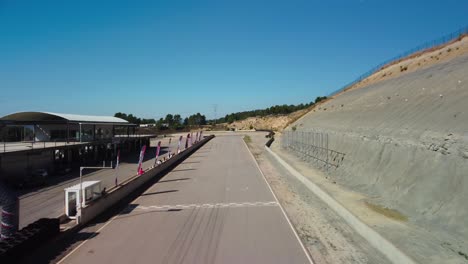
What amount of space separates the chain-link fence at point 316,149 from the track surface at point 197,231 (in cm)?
1181

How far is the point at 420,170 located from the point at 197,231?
459 inches

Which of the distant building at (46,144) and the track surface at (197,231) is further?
the distant building at (46,144)

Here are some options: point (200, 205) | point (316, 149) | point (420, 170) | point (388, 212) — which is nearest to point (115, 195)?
point (200, 205)

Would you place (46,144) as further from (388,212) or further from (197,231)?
(388,212)

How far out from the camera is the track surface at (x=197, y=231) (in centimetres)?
1032

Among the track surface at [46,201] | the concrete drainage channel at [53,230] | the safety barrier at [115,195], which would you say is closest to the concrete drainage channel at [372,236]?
the concrete drainage channel at [53,230]

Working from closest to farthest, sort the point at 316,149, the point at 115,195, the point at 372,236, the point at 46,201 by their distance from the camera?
1. the point at 372,236
2. the point at 115,195
3. the point at 46,201
4. the point at 316,149

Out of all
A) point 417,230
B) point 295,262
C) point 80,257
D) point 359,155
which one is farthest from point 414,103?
point 80,257

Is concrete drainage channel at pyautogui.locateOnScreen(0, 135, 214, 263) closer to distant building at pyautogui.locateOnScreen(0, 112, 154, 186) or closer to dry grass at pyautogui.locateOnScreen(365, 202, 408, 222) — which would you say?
distant building at pyautogui.locateOnScreen(0, 112, 154, 186)

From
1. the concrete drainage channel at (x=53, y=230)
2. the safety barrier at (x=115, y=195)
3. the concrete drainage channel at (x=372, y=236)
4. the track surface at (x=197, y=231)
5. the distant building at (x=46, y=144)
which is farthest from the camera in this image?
the distant building at (x=46, y=144)

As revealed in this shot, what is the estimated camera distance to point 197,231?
42.0 ft

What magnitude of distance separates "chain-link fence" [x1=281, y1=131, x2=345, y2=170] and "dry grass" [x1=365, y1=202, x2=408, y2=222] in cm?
1233

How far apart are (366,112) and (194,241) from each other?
34.1 m

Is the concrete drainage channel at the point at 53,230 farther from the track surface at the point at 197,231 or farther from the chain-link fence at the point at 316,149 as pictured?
the chain-link fence at the point at 316,149
